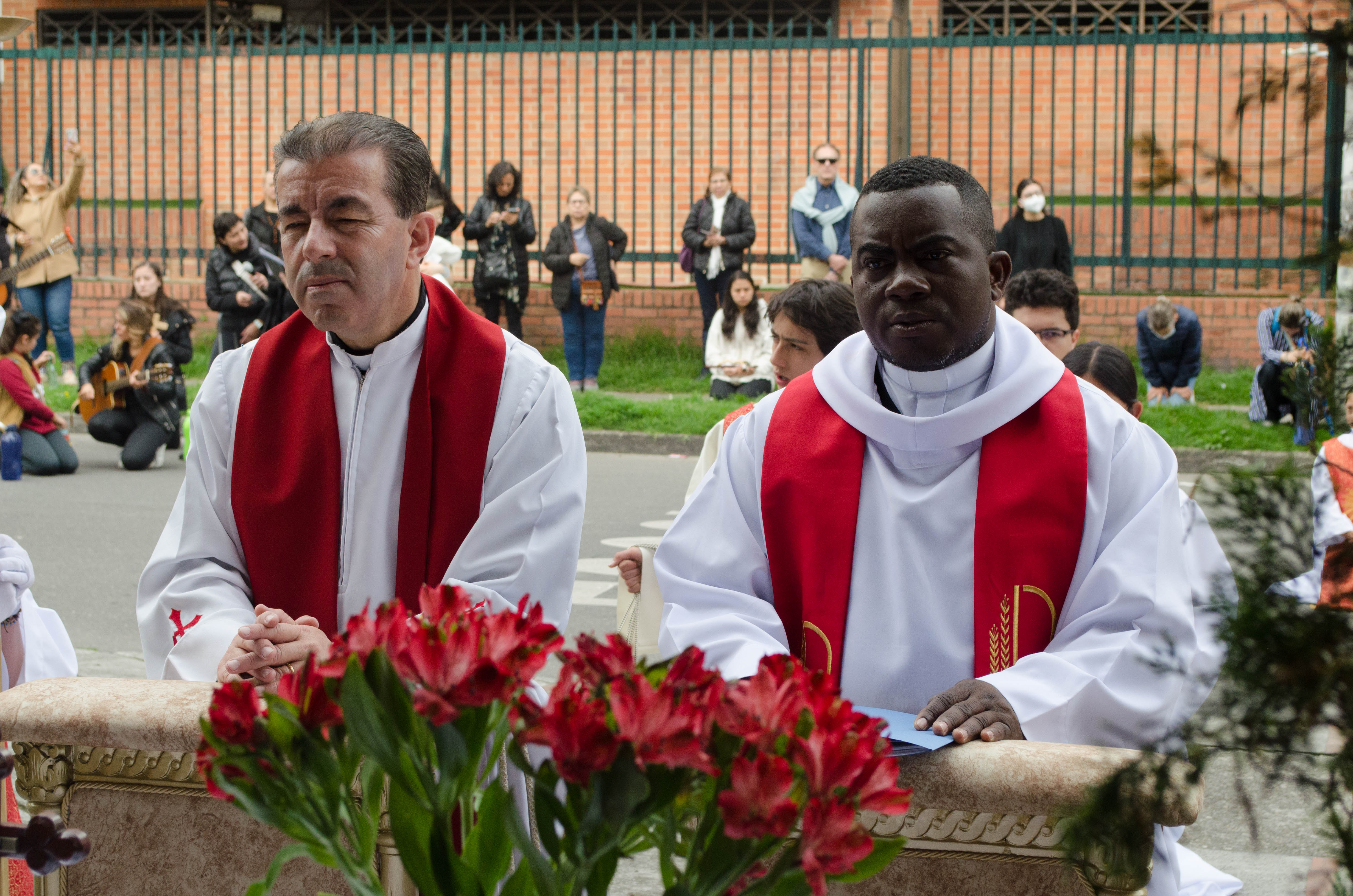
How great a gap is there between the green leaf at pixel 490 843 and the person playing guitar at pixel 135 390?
10493 mm

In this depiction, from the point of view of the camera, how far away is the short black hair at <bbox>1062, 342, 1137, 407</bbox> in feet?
14.2

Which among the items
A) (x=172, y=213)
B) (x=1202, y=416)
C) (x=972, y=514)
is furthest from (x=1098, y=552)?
(x=172, y=213)

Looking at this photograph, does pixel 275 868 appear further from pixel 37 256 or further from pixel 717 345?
pixel 717 345

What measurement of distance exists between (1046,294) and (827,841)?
153 inches

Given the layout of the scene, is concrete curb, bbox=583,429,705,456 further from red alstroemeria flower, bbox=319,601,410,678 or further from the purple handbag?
red alstroemeria flower, bbox=319,601,410,678

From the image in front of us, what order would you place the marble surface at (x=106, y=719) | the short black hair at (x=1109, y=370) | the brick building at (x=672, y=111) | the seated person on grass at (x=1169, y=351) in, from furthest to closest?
the brick building at (x=672, y=111) < the seated person on grass at (x=1169, y=351) < the short black hair at (x=1109, y=370) < the marble surface at (x=106, y=719)

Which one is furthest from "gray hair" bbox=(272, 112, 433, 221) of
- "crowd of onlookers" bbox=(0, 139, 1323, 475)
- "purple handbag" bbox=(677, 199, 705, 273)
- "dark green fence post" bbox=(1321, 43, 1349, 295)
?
"purple handbag" bbox=(677, 199, 705, 273)

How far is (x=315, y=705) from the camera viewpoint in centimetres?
129

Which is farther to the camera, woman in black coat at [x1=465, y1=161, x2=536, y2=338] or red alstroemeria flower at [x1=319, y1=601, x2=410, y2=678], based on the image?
woman in black coat at [x1=465, y1=161, x2=536, y2=338]

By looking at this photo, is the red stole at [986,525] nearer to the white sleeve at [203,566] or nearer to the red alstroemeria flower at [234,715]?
the white sleeve at [203,566]

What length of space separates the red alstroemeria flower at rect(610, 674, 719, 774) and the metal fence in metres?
13.3

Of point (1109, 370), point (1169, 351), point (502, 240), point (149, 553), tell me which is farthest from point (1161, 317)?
point (1109, 370)

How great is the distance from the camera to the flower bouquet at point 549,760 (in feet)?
3.99

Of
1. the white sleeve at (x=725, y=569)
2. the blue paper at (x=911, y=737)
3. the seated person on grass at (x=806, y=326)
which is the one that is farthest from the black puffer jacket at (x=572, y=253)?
the blue paper at (x=911, y=737)
